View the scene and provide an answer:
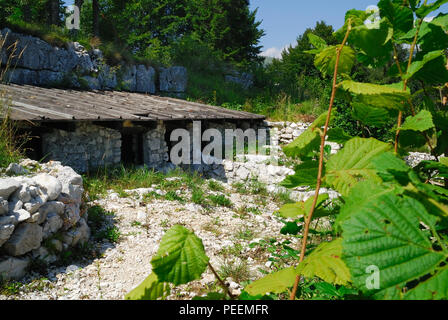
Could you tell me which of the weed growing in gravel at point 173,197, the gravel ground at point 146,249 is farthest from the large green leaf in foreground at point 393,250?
the weed growing in gravel at point 173,197

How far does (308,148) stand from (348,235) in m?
0.34

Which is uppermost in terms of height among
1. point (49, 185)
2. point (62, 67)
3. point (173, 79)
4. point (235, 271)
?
point (173, 79)

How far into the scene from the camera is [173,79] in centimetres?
1398

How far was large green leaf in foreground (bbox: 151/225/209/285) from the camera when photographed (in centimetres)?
59

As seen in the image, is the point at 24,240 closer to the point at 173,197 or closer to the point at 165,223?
the point at 165,223

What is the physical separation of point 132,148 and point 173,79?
6.40 m

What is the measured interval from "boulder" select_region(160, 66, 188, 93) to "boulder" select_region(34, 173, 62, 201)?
32.1 feet

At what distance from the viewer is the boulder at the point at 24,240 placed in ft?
11.2

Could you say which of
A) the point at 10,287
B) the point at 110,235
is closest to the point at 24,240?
the point at 10,287

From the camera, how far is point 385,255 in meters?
0.48

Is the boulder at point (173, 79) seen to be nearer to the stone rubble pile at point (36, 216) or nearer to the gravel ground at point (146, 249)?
the gravel ground at point (146, 249)

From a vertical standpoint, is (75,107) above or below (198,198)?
above

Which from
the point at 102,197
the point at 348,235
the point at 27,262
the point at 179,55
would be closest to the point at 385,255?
the point at 348,235

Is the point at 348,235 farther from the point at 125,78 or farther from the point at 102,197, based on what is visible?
the point at 125,78
